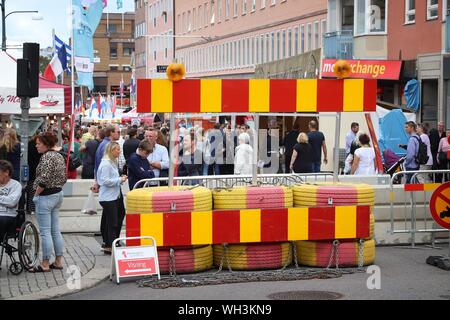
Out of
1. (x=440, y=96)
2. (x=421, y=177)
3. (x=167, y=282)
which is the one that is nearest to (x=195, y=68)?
(x=440, y=96)

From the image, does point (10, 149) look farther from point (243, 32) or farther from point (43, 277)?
point (243, 32)

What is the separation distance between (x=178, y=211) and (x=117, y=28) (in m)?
147

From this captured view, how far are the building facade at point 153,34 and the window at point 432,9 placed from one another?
185 ft

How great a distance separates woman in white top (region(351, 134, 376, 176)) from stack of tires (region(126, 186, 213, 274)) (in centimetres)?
753

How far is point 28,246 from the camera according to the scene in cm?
1276

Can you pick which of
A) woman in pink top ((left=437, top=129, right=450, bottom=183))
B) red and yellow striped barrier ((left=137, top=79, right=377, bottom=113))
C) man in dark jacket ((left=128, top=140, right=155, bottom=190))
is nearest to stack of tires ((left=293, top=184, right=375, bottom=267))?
red and yellow striped barrier ((left=137, top=79, right=377, bottom=113))

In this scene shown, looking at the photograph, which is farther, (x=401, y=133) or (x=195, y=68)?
(x=195, y=68)

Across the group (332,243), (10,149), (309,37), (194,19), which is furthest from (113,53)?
(332,243)

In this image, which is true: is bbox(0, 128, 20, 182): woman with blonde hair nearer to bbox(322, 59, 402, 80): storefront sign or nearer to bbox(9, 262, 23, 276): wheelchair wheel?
bbox(9, 262, 23, 276): wheelchair wheel

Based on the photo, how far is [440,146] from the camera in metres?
24.0

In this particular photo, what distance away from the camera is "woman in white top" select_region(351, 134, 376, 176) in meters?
19.7

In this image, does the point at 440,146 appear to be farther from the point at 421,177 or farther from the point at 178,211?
the point at 178,211

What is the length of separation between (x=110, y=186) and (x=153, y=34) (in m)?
95.1

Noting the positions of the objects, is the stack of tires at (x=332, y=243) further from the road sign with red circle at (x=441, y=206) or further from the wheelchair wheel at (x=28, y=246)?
the wheelchair wheel at (x=28, y=246)
